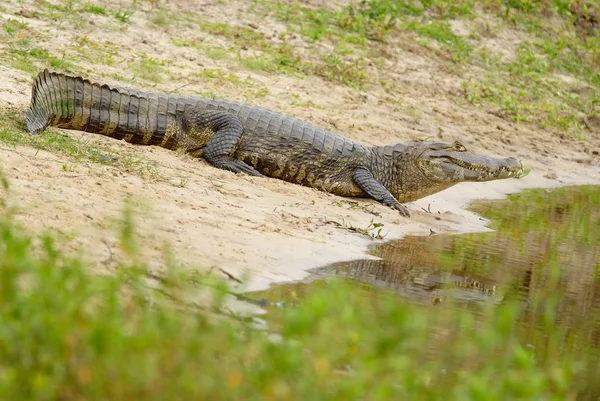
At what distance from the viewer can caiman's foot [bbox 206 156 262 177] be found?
9.03m

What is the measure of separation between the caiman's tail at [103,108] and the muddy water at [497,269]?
2.62 m

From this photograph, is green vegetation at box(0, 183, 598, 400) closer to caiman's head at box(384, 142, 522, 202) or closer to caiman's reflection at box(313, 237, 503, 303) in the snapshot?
caiman's reflection at box(313, 237, 503, 303)

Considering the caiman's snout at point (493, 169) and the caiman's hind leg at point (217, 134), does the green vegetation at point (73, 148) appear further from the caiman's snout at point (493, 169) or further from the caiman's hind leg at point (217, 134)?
the caiman's snout at point (493, 169)

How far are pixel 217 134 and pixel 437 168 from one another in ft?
7.35

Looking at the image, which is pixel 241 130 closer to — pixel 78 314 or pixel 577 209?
pixel 577 209

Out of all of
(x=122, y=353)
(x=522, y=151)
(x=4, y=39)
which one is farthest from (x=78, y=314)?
(x=522, y=151)

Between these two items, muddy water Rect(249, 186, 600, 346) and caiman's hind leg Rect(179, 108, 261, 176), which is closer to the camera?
muddy water Rect(249, 186, 600, 346)

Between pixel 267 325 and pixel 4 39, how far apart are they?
22.6 ft

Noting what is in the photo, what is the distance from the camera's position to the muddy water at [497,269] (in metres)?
5.97

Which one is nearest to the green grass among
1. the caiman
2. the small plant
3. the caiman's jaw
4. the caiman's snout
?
the small plant

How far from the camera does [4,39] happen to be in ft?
33.4

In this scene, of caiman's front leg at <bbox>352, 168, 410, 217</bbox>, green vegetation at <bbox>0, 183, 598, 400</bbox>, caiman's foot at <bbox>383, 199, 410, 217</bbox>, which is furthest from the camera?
caiman's front leg at <bbox>352, 168, 410, 217</bbox>

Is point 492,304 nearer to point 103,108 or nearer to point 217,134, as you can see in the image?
point 217,134

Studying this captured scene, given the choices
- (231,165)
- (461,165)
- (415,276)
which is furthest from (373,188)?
(415,276)
